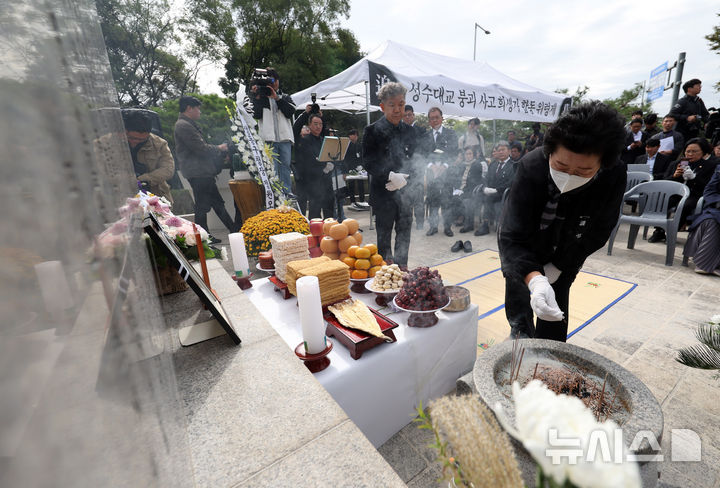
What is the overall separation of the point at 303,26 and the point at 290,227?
2204 centimetres

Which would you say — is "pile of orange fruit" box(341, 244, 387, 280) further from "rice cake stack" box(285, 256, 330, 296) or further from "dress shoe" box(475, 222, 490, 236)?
"dress shoe" box(475, 222, 490, 236)

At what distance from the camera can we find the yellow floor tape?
10.5 feet

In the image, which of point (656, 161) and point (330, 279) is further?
point (656, 161)

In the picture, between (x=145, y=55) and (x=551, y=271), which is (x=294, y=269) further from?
(x=145, y=55)

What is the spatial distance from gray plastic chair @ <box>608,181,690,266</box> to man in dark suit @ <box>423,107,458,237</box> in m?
3.11

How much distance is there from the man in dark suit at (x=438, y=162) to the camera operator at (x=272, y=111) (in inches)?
93.2

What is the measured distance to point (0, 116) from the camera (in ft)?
0.57

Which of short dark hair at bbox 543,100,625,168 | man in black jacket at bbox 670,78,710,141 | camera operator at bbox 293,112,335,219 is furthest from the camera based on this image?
man in black jacket at bbox 670,78,710,141

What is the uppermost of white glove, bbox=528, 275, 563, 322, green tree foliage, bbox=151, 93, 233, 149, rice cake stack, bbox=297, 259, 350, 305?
green tree foliage, bbox=151, 93, 233, 149

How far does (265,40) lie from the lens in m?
19.2

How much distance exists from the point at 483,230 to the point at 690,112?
5612 mm

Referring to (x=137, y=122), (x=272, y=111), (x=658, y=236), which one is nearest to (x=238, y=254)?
(x=137, y=122)

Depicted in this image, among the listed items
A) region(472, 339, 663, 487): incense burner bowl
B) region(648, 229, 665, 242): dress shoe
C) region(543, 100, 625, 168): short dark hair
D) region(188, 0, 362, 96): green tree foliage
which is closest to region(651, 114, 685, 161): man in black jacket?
region(648, 229, 665, 242): dress shoe

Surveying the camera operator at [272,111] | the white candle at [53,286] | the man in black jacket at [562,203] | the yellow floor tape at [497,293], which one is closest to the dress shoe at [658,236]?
the yellow floor tape at [497,293]
